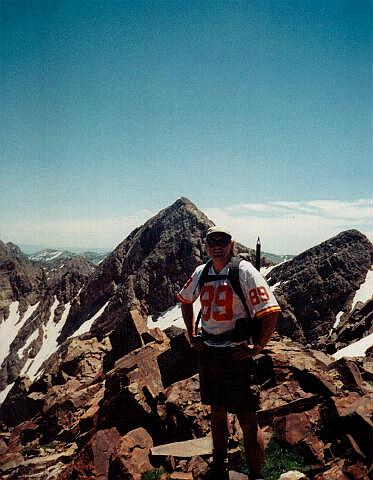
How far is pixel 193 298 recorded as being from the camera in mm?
5906

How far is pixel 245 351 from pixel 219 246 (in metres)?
1.58

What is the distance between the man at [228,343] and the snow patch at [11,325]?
115 m

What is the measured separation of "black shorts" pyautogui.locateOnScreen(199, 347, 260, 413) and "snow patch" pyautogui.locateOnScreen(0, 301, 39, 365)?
11471cm

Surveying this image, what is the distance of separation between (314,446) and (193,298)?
3604 millimetres

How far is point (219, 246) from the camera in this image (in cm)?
541

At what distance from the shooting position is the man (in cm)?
502

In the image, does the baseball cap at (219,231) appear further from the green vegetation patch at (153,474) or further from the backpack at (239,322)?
the green vegetation patch at (153,474)

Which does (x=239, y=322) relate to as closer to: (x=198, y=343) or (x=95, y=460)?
(x=198, y=343)

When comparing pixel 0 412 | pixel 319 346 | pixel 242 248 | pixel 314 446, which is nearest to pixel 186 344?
pixel 314 446

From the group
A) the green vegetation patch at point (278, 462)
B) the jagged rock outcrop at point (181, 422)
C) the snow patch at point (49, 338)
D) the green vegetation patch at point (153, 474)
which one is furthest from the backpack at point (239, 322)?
the snow patch at point (49, 338)

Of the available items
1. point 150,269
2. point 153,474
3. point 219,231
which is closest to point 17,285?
point 150,269

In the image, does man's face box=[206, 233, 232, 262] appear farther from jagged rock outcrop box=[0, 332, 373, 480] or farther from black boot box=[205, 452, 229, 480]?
jagged rock outcrop box=[0, 332, 373, 480]

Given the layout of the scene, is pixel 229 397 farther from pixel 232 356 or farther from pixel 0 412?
pixel 0 412

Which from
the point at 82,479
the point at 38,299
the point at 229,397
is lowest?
the point at 38,299
